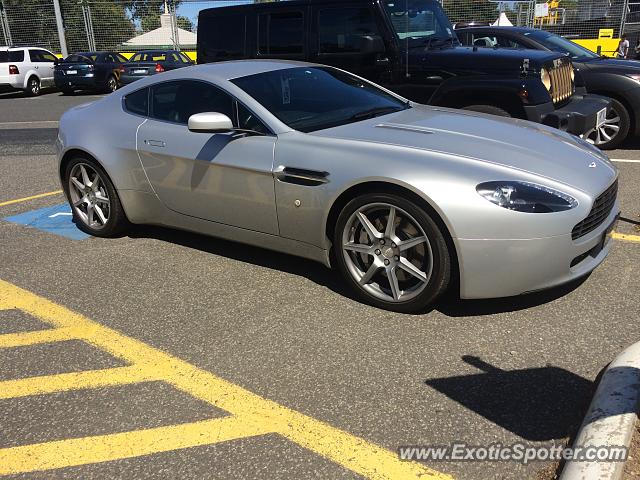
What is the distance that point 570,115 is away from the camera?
20.1ft

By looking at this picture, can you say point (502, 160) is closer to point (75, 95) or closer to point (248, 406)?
point (248, 406)

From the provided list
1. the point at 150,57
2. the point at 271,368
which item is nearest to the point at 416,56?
the point at 271,368

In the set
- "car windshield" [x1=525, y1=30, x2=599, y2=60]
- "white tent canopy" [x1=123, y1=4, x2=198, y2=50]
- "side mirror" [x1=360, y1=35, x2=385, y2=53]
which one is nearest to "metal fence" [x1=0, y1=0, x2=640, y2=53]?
"white tent canopy" [x1=123, y1=4, x2=198, y2=50]

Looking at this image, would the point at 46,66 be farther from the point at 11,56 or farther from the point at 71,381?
the point at 71,381

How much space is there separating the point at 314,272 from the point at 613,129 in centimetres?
551

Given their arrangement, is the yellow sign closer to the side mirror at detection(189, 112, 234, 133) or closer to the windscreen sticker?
the windscreen sticker

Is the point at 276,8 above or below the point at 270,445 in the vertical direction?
above

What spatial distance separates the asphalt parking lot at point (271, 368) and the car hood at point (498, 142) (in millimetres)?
768

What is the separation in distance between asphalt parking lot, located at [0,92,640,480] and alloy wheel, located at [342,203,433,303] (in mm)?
176

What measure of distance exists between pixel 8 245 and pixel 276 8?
13.9 feet

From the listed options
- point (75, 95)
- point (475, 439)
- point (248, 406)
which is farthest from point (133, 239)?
point (75, 95)

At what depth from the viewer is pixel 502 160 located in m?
3.28

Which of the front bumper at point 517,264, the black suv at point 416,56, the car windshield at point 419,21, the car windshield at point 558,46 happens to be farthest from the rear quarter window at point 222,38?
the front bumper at point 517,264

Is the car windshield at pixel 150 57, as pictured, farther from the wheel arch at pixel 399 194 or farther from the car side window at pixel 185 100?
the wheel arch at pixel 399 194
